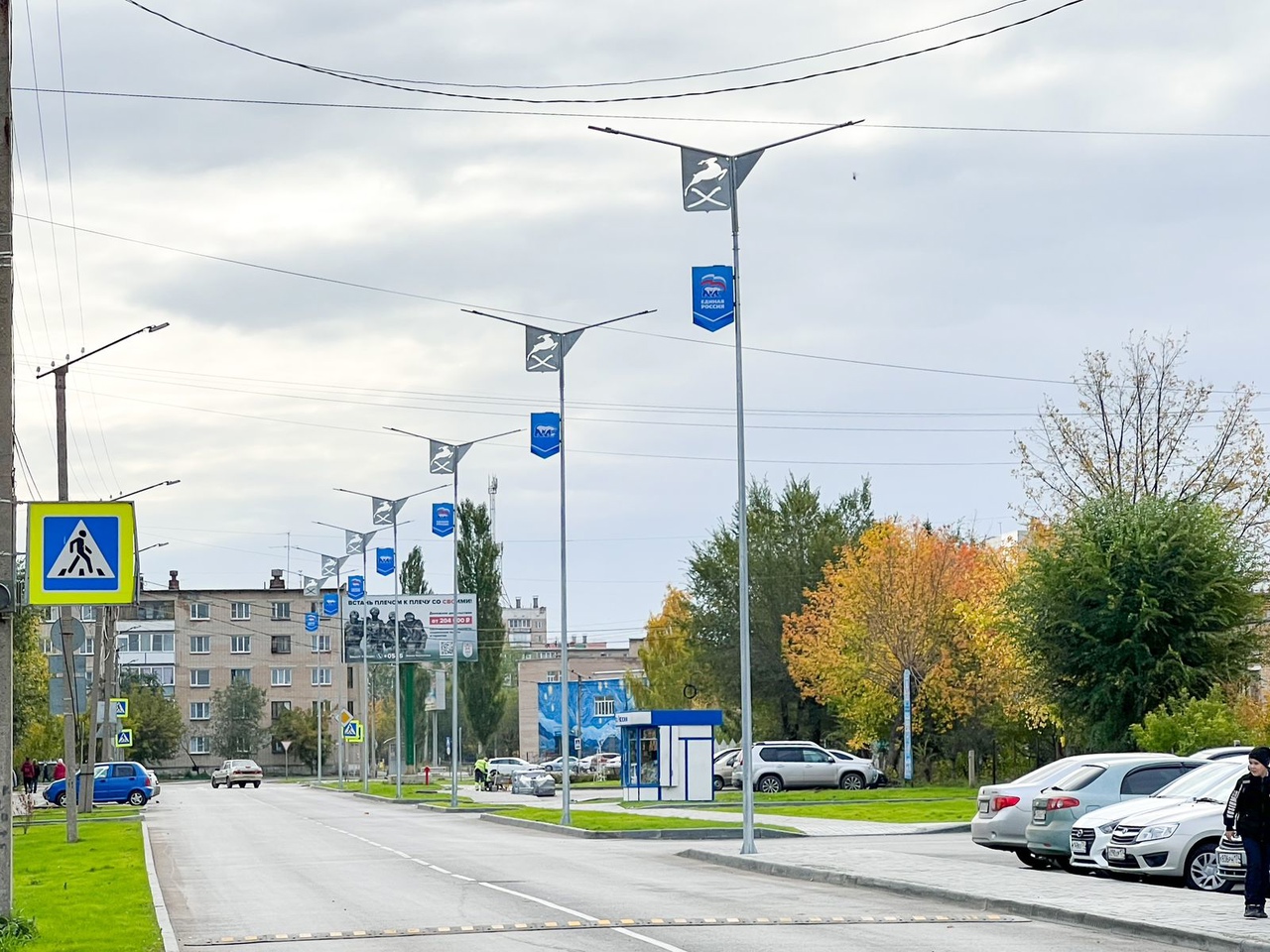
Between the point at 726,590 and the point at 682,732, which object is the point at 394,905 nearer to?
the point at 682,732

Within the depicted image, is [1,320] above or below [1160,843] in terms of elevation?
above

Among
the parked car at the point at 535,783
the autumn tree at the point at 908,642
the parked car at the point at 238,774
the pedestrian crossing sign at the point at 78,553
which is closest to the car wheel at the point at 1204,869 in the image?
the pedestrian crossing sign at the point at 78,553

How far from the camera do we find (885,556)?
63.9 m

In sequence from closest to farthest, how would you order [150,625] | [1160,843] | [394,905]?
[394,905]
[1160,843]
[150,625]

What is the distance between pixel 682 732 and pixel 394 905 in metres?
29.2

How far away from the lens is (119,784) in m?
60.8

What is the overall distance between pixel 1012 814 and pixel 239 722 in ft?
363

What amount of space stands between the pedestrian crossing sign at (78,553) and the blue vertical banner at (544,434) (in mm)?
22969

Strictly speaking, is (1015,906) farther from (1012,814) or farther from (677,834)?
(677,834)

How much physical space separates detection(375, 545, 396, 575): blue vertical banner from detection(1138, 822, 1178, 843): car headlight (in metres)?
46.0

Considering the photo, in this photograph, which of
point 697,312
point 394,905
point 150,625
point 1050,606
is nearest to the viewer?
Result: point 394,905

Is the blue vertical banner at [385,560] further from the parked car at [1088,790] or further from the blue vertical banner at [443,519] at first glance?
the parked car at [1088,790]

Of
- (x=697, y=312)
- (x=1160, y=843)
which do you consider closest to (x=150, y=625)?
(x=697, y=312)

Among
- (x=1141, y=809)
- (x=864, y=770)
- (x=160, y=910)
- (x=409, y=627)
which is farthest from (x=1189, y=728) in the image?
(x=409, y=627)
